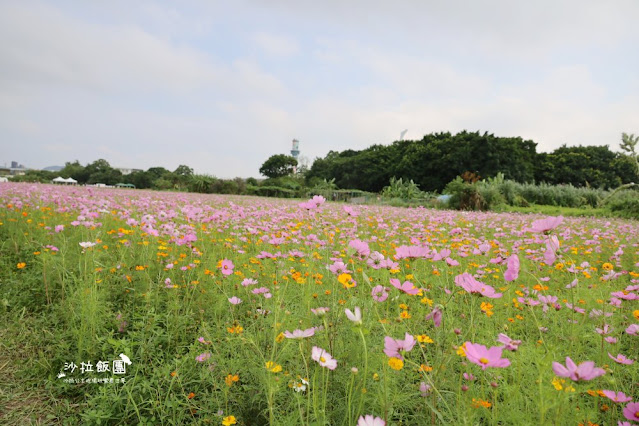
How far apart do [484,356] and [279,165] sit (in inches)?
2158

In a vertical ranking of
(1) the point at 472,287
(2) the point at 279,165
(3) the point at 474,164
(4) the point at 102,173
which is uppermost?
(2) the point at 279,165

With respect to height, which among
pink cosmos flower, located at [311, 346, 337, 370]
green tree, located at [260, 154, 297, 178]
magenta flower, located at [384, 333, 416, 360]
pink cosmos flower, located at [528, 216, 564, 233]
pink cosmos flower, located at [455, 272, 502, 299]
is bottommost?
pink cosmos flower, located at [311, 346, 337, 370]

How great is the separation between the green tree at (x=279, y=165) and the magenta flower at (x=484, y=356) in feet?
177

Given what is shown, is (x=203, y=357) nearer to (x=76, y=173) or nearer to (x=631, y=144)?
(x=631, y=144)

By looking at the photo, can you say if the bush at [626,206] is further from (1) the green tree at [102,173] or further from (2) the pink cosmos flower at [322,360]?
(1) the green tree at [102,173]

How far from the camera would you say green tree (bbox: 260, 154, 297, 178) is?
5447 centimetres

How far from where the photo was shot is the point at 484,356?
0.93 meters

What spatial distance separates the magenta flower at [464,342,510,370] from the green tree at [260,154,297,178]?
53.9 meters

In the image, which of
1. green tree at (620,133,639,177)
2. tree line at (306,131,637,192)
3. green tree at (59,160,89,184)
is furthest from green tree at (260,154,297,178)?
green tree at (620,133,639,177)

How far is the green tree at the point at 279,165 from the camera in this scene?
179ft

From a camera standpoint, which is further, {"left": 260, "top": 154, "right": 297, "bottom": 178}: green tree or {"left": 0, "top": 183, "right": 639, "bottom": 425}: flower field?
{"left": 260, "top": 154, "right": 297, "bottom": 178}: green tree

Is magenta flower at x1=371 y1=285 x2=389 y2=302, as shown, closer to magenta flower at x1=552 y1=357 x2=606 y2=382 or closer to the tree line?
magenta flower at x1=552 y1=357 x2=606 y2=382

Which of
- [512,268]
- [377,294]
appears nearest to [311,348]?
[377,294]

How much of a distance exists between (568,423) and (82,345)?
2.13 m
